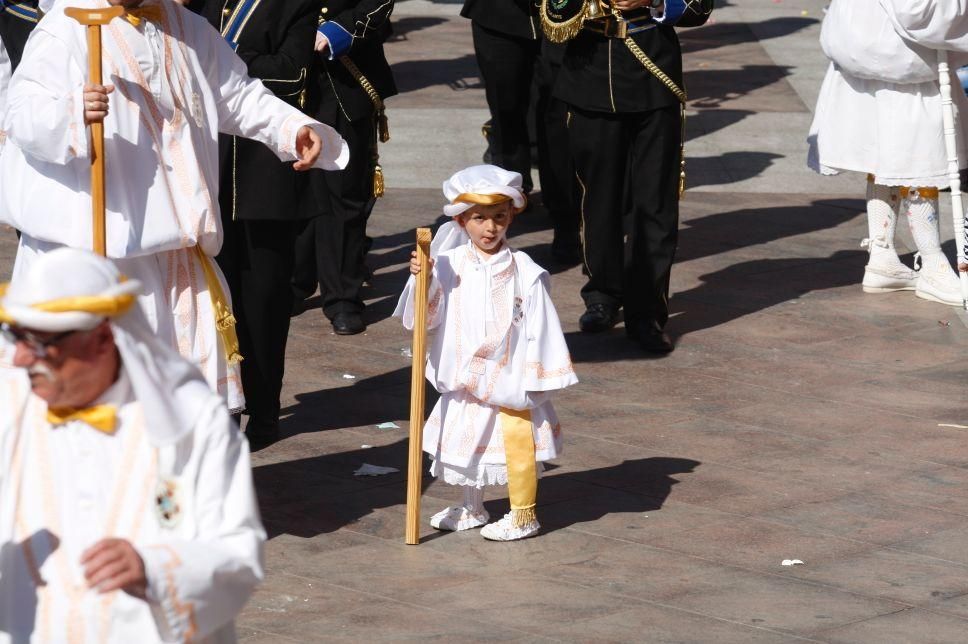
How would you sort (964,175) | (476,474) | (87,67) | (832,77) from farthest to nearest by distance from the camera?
1. (964,175)
2. (832,77)
3. (476,474)
4. (87,67)

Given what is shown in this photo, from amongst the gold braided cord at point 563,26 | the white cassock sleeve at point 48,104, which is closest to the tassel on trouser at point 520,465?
the white cassock sleeve at point 48,104

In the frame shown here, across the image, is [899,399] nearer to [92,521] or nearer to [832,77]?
[832,77]

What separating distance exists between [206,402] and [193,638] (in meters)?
→ 0.44

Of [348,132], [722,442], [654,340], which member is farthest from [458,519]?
[348,132]

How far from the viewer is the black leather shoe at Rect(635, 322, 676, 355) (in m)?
8.99

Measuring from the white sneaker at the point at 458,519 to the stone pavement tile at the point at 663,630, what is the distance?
3.37 ft

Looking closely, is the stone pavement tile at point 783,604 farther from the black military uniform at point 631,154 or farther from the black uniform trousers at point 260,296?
the black military uniform at point 631,154

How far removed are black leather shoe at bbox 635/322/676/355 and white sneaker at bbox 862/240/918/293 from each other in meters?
1.60

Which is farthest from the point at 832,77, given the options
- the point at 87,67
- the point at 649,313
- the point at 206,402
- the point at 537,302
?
the point at 206,402

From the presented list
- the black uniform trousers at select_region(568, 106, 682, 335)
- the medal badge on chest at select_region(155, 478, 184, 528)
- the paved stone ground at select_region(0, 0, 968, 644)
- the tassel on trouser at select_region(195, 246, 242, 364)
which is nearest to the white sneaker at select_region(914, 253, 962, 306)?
the paved stone ground at select_region(0, 0, 968, 644)

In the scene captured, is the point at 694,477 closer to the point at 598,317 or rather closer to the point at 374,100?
the point at 598,317

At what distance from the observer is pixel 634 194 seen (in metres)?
9.12

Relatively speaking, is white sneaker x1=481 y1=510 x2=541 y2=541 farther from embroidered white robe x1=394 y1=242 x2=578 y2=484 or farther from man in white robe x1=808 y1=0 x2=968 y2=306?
man in white robe x1=808 y1=0 x2=968 y2=306

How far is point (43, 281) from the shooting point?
131 inches
